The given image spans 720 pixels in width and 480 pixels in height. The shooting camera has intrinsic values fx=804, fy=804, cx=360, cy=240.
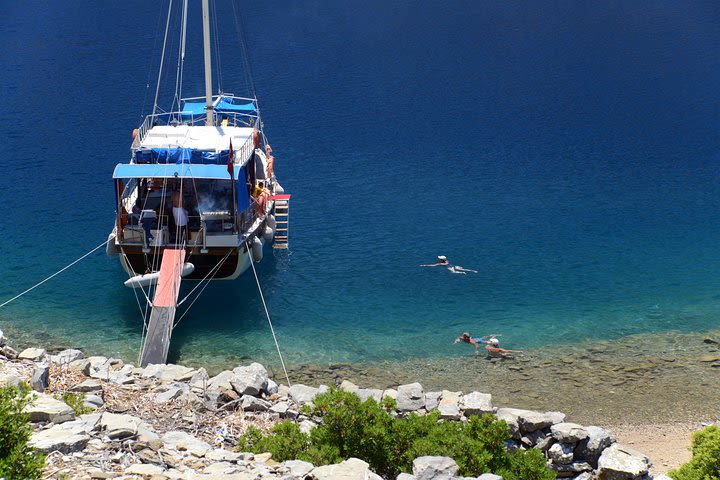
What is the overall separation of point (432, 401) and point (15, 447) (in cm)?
1271

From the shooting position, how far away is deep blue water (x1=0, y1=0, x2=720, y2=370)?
110 feet

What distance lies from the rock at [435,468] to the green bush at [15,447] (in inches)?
306

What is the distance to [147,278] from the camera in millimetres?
32656

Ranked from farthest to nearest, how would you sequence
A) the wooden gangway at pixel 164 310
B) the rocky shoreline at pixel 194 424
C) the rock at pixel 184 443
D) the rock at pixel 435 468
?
the wooden gangway at pixel 164 310
the rock at pixel 184 443
the rock at pixel 435 468
the rocky shoreline at pixel 194 424

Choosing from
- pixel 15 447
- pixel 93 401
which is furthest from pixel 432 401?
pixel 15 447

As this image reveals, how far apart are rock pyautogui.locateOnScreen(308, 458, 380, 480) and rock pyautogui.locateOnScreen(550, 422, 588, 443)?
275 inches

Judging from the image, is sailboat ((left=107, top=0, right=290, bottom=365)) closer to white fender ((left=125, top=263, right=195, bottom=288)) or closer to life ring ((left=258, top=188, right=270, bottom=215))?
white fender ((left=125, top=263, right=195, bottom=288))

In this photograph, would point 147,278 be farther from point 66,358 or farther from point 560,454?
point 560,454

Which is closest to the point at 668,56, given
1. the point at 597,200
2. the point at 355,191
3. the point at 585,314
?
the point at 597,200

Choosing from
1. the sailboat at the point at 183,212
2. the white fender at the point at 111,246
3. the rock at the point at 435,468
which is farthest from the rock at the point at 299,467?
the white fender at the point at 111,246

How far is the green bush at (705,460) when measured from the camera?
18.3 metres

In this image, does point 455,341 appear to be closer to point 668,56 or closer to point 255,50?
point 255,50

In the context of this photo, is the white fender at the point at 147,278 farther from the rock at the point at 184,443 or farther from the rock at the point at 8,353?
the rock at the point at 184,443

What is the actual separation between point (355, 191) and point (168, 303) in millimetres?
17626
